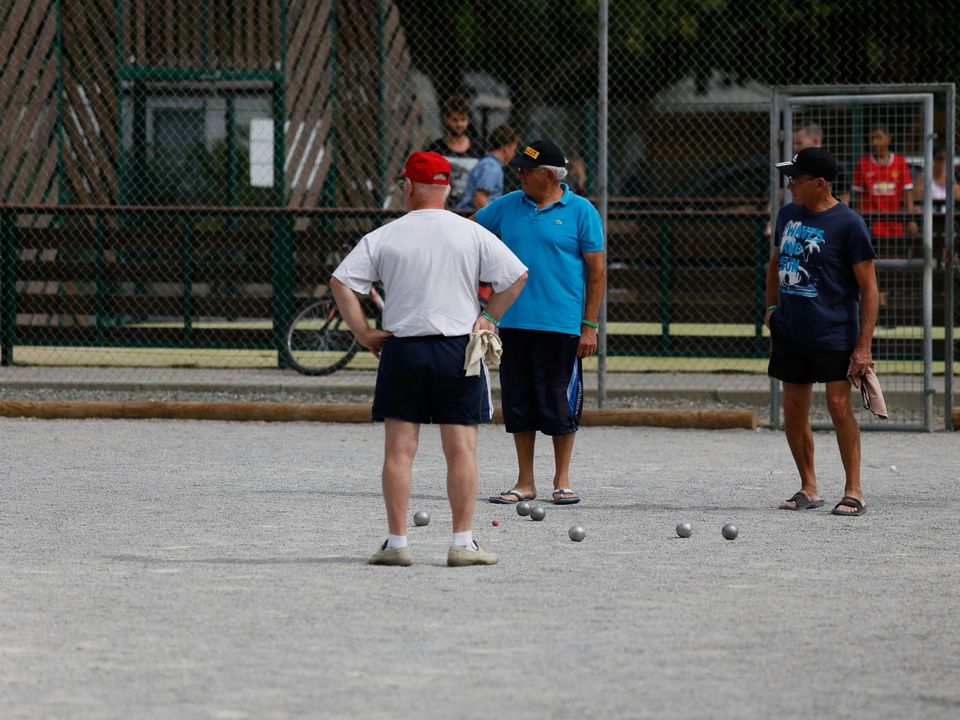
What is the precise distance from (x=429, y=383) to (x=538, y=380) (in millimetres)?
2322

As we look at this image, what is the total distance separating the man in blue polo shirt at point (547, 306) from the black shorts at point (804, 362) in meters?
0.92

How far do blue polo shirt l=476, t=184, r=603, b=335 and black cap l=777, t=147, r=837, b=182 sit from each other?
3.41 ft

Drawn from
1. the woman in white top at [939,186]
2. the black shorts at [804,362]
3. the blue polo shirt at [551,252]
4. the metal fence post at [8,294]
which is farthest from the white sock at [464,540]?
the metal fence post at [8,294]

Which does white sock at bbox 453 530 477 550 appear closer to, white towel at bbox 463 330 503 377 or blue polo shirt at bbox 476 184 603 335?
white towel at bbox 463 330 503 377

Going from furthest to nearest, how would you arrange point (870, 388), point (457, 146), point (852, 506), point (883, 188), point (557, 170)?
point (457, 146) < point (883, 188) < point (557, 170) < point (870, 388) < point (852, 506)

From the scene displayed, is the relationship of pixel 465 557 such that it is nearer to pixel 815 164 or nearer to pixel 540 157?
pixel 540 157

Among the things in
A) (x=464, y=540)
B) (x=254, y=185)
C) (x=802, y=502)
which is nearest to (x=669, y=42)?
(x=254, y=185)

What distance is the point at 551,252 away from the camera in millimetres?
9641

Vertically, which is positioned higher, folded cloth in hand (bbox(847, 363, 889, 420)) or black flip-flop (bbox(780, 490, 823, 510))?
folded cloth in hand (bbox(847, 363, 889, 420))

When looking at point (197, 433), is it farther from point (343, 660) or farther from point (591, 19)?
point (591, 19)

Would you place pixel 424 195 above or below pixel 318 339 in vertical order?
above

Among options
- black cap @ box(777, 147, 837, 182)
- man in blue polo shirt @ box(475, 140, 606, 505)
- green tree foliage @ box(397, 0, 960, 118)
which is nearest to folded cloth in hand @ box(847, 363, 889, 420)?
black cap @ box(777, 147, 837, 182)

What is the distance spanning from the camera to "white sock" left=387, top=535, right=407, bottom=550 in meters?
7.49

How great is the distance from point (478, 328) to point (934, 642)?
225 cm
